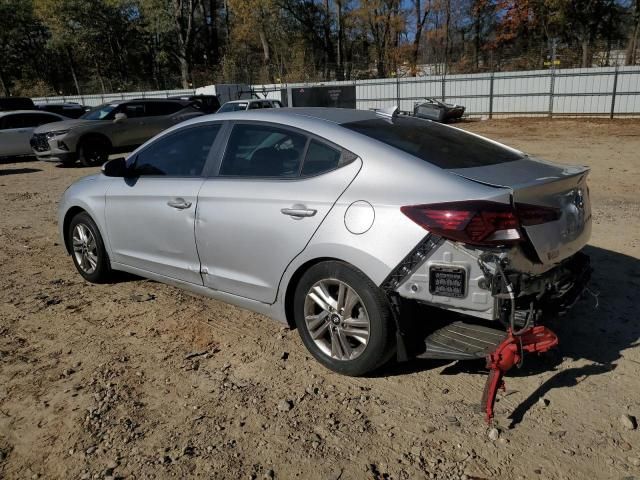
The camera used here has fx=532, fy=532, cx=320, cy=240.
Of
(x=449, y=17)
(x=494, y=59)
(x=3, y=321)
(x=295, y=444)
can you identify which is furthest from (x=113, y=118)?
(x=449, y=17)

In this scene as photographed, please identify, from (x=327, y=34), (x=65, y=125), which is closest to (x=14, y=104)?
(x=65, y=125)

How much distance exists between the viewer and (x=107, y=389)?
3.17 m

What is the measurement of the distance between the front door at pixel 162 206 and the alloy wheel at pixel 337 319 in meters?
1.06

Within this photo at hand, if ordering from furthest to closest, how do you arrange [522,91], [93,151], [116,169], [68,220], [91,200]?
[522,91], [93,151], [68,220], [91,200], [116,169]

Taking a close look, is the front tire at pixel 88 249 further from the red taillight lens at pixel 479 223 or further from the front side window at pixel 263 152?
the red taillight lens at pixel 479 223

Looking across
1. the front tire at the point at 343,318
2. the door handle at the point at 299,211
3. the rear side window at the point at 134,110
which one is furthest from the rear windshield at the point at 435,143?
the rear side window at the point at 134,110

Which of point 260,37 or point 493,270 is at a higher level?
point 260,37

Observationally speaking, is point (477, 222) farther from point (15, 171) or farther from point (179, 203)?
point (15, 171)

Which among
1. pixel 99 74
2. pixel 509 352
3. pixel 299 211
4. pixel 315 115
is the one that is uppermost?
pixel 99 74

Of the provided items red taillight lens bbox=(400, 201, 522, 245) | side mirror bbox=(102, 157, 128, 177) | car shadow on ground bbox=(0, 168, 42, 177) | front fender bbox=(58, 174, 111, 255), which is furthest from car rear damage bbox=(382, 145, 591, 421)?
car shadow on ground bbox=(0, 168, 42, 177)

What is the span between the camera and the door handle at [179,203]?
12.5 ft

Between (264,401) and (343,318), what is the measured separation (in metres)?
0.65

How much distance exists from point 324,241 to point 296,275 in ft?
1.23

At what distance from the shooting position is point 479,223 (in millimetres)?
2611
